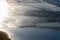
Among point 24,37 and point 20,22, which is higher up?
point 20,22

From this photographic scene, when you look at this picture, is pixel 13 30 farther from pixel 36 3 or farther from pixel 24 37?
pixel 36 3

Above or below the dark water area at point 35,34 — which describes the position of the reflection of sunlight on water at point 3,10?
above

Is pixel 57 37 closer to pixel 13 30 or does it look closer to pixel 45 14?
pixel 45 14

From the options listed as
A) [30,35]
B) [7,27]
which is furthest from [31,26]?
[7,27]

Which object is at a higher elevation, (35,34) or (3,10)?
(3,10)

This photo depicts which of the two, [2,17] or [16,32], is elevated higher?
[2,17]

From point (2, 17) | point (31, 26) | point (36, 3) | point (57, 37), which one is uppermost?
point (36, 3)

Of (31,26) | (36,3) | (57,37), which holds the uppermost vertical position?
(36,3)

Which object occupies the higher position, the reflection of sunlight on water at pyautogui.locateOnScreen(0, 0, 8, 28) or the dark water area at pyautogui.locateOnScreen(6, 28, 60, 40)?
the reflection of sunlight on water at pyautogui.locateOnScreen(0, 0, 8, 28)

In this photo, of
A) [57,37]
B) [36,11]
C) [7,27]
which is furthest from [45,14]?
[7,27]
